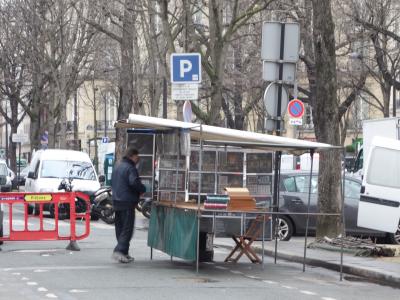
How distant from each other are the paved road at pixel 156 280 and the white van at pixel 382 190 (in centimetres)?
339

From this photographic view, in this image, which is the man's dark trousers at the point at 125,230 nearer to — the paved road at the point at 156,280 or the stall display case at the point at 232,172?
the paved road at the point at 156,280

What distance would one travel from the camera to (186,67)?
17859 millimetres

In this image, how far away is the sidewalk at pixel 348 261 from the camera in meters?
13.6

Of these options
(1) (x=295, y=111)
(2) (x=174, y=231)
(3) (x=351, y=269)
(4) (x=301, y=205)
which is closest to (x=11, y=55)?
(1) (x=295, y=111)

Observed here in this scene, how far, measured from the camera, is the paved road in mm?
11305

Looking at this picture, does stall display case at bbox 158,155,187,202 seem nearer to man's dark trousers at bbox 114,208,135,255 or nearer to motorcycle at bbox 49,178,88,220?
man's dark trousers at bbox 114,208,135,255

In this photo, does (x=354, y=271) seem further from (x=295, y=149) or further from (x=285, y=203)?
(x=285, y=203)

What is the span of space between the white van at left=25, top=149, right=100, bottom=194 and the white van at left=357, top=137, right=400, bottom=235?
1082 cm

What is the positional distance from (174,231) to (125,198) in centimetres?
102

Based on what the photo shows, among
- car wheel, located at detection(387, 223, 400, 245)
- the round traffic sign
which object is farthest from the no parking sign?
car wheel, located at detection(387, 223, 400, 245)

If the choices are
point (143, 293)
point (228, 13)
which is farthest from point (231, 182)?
point (228, 13)

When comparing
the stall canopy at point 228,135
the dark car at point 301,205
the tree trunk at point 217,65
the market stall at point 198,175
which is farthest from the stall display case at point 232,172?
the tree trunk at point 217,65

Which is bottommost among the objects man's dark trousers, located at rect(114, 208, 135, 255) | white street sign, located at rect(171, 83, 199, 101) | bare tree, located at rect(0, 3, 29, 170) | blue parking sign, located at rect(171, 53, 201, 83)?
man's dark trousers, located at rect(114, 208, 135, 255)

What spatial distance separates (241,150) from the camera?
49.7 ft
